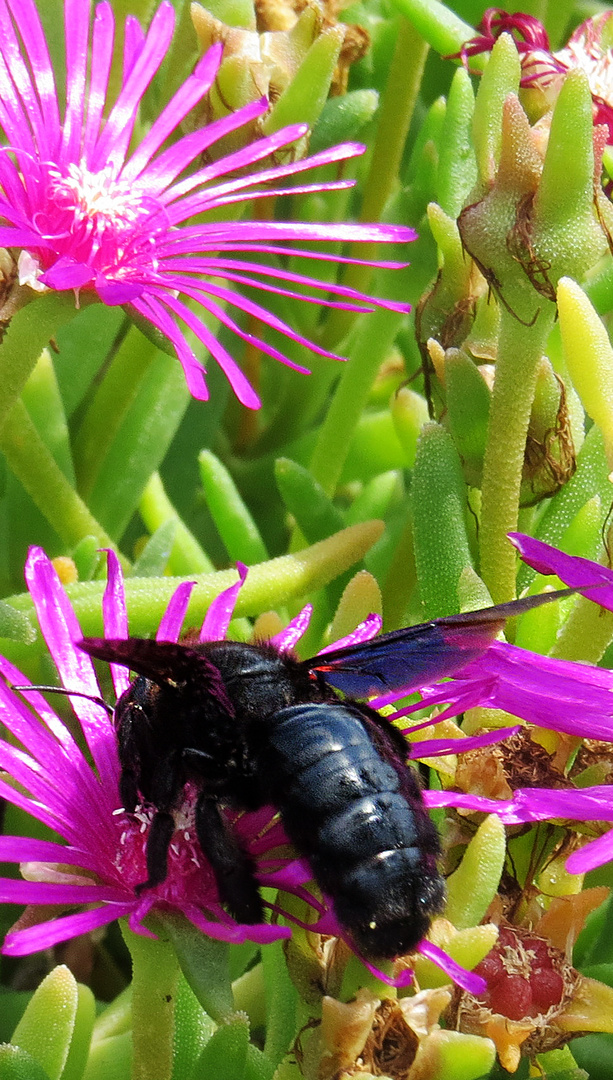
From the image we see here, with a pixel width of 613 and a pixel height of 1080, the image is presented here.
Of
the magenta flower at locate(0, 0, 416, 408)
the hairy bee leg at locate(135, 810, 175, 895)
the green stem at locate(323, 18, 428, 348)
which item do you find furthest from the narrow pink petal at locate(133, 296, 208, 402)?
the green stem at locate(323, 18, 428, 348)

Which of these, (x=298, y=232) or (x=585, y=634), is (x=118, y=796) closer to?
(x=585, y=634)

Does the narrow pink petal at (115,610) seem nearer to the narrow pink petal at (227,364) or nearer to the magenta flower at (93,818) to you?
the magenta flower at (93,818)

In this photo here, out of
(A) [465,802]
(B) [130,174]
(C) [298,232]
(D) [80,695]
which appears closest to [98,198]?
(B) [130,174]

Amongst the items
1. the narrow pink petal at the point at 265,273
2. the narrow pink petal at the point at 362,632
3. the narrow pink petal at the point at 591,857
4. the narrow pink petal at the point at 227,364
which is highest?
the narrow pink petal at the point at 265,273

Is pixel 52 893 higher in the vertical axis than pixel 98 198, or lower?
lower

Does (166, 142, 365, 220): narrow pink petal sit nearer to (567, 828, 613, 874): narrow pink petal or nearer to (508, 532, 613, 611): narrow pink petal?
(508, 532, 613, 611): narrow pink petal

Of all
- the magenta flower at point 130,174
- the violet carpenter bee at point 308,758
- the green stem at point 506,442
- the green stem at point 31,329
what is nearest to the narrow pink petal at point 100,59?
the magenta flower at point 130,174
